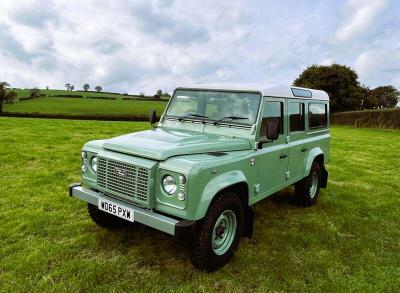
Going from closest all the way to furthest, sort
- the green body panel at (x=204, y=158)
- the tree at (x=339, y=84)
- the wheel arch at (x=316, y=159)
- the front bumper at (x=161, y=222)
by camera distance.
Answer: the front bumper at (x=161, y=222) → the green body panel at (x=204, y=158) → the wheel arch at (x=316, y=159) → the tree at (x=339, y=84)

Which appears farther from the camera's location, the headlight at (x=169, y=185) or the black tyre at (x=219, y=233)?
the black tyre at (x=219, y=233)

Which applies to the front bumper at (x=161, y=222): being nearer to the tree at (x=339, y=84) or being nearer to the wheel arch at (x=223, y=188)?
the wheel arch at (x=223, y=188)

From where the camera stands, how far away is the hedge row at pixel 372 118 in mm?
28203

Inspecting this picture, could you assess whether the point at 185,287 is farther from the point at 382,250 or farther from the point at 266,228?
the point at 382,250

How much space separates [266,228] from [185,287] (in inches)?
88.7

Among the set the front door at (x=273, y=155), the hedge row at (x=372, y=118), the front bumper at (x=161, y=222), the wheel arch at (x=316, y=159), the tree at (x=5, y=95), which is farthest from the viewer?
the tree at (x=5, y=95)

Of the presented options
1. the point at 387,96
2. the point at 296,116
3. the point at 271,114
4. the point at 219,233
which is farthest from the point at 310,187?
the point at 387,96

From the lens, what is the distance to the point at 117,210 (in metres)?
4.11

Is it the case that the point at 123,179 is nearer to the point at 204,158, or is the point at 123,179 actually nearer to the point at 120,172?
the point at 120,172

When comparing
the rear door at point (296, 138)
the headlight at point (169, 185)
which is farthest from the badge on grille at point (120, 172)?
the rear door at point (296, 138)

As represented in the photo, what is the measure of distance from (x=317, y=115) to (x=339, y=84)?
3519 cm

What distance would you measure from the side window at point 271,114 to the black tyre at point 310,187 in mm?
1573

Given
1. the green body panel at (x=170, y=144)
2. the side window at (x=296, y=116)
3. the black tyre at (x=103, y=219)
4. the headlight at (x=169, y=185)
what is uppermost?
the side window at (x=296, y=116)

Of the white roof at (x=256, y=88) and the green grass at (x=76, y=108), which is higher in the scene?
the green grass at (x=76, y=108)
